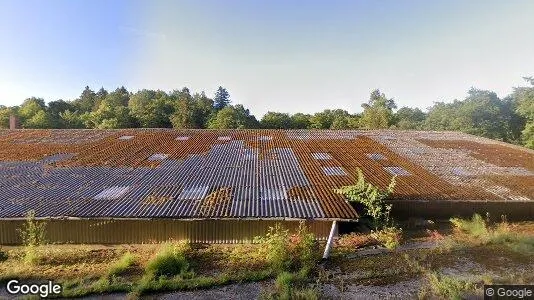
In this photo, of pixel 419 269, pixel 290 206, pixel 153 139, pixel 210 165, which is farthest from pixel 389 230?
pixel 153 139

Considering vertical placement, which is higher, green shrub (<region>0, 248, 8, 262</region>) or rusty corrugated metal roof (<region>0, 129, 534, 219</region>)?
rusty corrugated metal roof (<region>0, 129, 534, 219</region>)

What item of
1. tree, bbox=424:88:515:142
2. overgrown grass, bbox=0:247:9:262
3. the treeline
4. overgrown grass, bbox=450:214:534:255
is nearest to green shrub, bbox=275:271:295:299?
overgrown grass, bbox=450:214:534:255

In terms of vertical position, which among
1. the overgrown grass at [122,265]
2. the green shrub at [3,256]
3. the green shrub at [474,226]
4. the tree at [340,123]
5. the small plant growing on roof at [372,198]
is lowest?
the green shrub at [3,256]

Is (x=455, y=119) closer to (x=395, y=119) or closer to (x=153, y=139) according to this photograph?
(x=395, y=119)

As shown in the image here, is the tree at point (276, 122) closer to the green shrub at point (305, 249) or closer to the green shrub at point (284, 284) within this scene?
the green shrub at point (305, 249)

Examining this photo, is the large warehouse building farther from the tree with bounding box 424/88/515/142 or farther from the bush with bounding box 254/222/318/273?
the tree with bounding box 424/88/515/142

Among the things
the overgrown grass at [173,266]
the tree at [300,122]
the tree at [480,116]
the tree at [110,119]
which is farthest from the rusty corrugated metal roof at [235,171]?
the tree at [300,122]

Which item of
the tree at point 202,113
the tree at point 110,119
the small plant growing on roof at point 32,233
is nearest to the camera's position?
the small plant growing on roof at point 32,233
